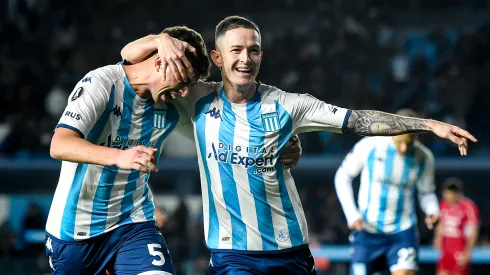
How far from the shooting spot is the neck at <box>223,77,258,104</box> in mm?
4684

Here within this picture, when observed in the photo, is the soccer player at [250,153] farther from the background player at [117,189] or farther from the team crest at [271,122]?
the background player at [117,189]

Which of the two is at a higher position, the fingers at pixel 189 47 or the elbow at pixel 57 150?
the fingers at pixel 189 47

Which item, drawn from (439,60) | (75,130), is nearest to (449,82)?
(439,60)

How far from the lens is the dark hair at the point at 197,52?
4.51 m

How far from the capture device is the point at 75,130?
4.16 metres

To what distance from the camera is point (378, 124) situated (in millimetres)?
4516

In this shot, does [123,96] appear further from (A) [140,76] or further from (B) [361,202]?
(B) [361,202]

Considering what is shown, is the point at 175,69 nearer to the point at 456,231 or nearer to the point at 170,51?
the point at 170,51

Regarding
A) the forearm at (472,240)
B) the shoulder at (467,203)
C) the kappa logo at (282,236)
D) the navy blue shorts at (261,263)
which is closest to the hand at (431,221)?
the navy blue shorts at (261,263)

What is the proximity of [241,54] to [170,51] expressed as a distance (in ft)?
1.45

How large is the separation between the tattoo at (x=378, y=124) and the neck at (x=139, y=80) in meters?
1.12

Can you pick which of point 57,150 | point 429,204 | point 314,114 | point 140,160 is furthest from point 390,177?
point 140,160

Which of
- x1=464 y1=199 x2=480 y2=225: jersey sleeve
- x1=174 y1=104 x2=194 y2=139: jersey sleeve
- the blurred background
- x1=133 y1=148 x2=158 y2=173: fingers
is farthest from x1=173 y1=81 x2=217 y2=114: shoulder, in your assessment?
x1=464 y1=199 x2=480 y2=225: jersey sleeve

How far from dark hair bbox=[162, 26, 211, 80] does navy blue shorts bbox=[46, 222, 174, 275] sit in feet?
3.08
